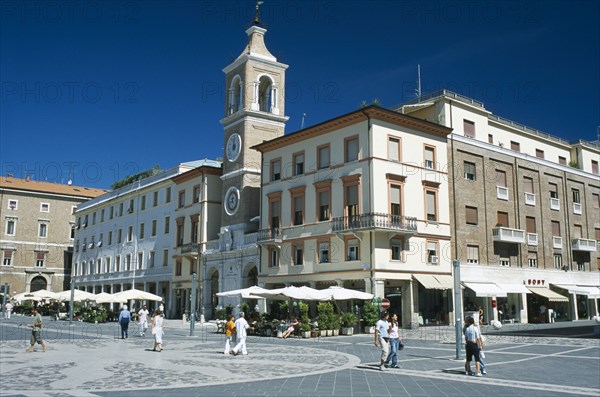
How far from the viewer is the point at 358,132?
1556 inches

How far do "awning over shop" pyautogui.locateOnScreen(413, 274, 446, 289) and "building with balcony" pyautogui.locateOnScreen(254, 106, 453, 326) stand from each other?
0.05 meters

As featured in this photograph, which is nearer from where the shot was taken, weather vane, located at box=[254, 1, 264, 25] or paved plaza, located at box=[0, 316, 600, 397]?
paved plaza, located at box=[0, 316, 600, 397]

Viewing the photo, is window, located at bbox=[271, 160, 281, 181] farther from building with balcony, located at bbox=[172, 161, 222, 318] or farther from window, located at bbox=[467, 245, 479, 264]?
window, located at bbox=[467, 245, 479, 264]

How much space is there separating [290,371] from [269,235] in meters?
27.4

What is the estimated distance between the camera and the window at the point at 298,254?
139ft

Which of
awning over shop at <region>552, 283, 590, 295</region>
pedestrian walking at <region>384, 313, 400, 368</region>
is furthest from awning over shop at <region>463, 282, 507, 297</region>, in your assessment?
pedestrian walking at <region>384, 313, 400, 368</region>

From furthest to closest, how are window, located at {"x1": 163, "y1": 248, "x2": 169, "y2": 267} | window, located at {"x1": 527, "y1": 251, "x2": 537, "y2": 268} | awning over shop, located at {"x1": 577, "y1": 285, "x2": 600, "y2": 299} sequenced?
window, located at {"x1": 163, "y1": 248, "x2": 169, "y2": 267}
awning over shop, located at {"x1": 577, "y1": 285, "x2": 600, "y2": 299}
window, located at {"x1": 527, "y1": 251, "x2": 537, "y2": 268}

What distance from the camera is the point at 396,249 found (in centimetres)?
3859

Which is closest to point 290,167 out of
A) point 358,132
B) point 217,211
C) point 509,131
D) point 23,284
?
point 358,132

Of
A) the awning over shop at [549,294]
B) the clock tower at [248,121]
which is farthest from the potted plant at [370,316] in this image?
the awning over shop at [549,294]

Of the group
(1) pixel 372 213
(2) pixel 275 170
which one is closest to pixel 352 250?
(1) pixel 372 213

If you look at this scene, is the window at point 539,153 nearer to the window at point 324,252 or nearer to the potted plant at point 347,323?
the window at point 324,252

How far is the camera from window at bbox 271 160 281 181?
1797 inches

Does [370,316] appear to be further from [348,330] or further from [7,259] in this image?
[7,259]
